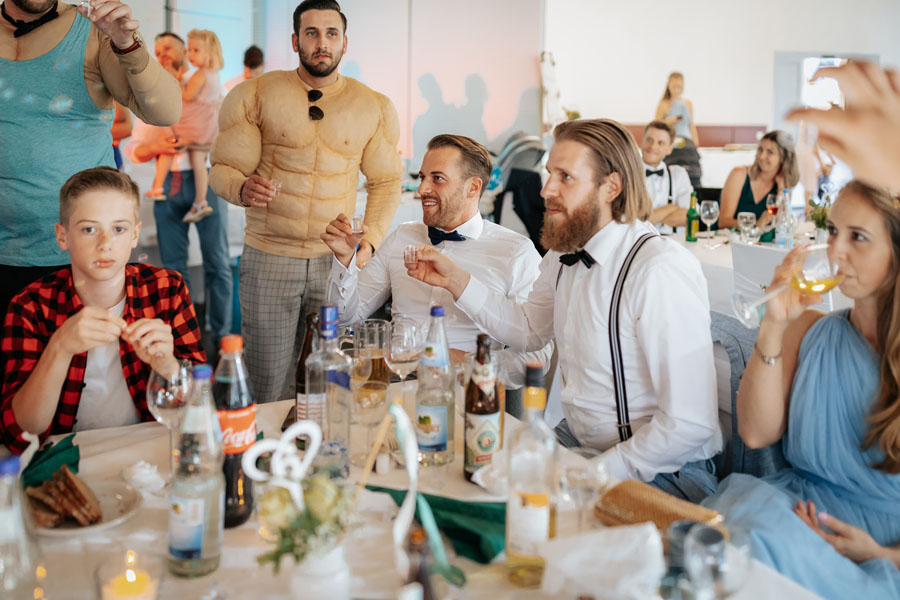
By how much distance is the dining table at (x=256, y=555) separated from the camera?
106cm

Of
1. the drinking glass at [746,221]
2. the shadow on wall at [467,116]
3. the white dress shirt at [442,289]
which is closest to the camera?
the white dress shirt at [442,289]

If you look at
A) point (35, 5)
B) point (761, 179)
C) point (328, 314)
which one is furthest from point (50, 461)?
point (761, 179)

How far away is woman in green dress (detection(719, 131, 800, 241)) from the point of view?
4.54 m

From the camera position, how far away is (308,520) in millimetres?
948

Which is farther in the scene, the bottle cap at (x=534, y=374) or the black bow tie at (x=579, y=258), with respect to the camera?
the black bow tie at (x=579, y=258)

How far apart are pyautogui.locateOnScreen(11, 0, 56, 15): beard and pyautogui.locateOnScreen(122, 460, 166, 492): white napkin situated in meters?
1.63

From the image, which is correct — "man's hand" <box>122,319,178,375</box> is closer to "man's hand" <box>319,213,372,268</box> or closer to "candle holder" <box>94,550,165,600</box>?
"candle holder" <box>94,550,165,600</box>

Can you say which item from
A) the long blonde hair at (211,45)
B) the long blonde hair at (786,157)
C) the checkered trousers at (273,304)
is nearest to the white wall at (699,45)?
the long blonde hair at (786,157)

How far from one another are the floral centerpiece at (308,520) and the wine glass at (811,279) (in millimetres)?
991

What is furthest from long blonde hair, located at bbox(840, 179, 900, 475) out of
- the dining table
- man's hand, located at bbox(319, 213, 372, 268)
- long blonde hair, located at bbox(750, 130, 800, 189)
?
long blonde hair, located at bbox(750, 130, 800, 189)

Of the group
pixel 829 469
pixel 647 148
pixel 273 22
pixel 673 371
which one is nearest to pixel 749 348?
pixel 673 371

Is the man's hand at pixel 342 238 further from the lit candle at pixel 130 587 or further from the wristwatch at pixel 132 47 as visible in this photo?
the lit candle at pixel 130 587

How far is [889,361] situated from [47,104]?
94.4 inches

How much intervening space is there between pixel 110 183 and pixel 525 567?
1303mm
